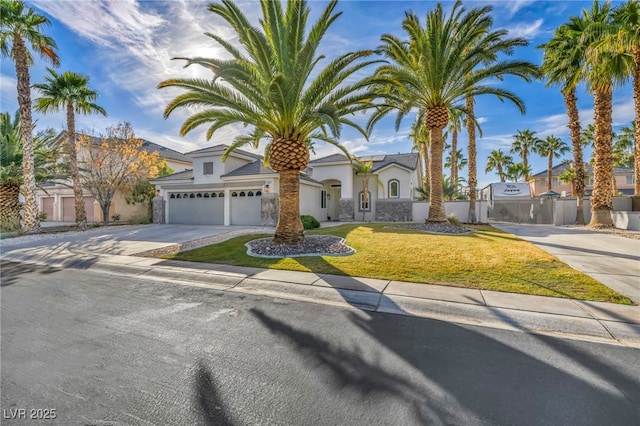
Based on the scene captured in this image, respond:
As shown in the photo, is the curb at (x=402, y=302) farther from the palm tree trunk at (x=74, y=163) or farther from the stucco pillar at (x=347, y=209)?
the stucco pillar at (x=347, y=209)

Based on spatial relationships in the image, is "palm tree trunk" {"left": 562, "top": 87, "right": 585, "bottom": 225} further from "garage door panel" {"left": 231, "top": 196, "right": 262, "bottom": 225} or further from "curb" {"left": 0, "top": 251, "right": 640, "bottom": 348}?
"garage door panel" {"left": 231, "top": 196, "right": 262, "bottom": 225}

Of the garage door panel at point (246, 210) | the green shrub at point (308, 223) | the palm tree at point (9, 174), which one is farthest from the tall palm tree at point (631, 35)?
the palm tree at point (9, 174)

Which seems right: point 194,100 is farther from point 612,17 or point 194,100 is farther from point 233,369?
point 612,17

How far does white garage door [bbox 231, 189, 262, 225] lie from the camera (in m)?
20.0

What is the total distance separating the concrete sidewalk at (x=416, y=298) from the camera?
445 centimetres

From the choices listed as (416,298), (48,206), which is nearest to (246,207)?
(416,298)

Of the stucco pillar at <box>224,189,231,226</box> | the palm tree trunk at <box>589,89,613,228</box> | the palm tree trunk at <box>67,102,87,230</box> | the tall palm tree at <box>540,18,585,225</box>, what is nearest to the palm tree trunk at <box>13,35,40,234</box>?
the palm tree trunk at <box>67,102,87,230</box>

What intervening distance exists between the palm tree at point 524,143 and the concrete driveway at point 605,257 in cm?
3220

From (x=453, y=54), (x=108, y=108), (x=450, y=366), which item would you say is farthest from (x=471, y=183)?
(x=108, y=108)

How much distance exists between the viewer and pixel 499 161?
147ft

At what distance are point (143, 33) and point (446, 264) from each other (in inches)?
552

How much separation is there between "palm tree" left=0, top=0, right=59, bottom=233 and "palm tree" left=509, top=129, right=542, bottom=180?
48.5 m

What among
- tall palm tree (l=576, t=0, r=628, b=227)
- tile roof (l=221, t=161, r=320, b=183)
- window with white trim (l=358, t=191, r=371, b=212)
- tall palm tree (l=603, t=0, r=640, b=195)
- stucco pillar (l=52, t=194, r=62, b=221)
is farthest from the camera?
stucco pillar (l=52, t=194, r=62, b=221)

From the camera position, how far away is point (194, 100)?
9.60 meters
